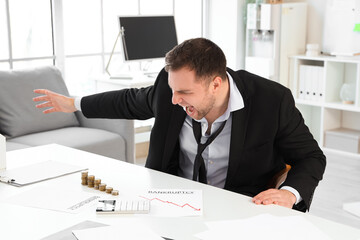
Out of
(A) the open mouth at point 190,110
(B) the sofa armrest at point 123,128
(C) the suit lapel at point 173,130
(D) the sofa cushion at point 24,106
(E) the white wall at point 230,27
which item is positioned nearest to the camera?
(A) the open mouth at point 190,110

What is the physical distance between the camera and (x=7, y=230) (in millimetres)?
1589

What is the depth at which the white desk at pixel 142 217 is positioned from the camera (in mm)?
1570

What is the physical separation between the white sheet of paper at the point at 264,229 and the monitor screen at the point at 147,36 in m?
3.16

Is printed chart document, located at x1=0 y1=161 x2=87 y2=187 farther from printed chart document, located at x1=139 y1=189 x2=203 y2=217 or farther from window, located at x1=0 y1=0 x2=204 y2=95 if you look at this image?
window, located at x1=0 y1=0 x2=204 y2=95

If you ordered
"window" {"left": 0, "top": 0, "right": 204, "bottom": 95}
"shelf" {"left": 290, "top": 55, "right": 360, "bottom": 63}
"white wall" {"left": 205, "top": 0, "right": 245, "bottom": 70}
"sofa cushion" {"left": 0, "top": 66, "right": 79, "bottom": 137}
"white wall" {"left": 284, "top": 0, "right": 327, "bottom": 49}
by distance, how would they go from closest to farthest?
"sofa cushion" {"left": 0, "top": 66, "right": 79, "bottom": 137} < "window" {"left": 0, "top": 0, "right": 204, "bottom": 95} < "shelf" {"left": 290, "top": 55, "right": 360, "bottom": 63} < "white wall" {"left": 284, "top": 0, "right": 327, "bottom": 49} < "white wall" {"left": 205, "top": 0, "right": 245, "bottom": 70}

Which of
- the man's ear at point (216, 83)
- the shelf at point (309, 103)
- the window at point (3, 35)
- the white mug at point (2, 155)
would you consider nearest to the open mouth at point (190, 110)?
the man's ear at point (216, 83)

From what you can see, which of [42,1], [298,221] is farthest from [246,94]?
[42,1]

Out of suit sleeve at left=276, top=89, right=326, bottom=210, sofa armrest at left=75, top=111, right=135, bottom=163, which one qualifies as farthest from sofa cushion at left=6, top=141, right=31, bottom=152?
suit sleeve at left=276, top=89, right=326, bottom=210

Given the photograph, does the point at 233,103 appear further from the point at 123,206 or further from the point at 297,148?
the point at 123,206

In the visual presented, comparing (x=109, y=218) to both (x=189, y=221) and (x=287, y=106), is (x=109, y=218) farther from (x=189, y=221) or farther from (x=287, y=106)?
(x=287, y=106)

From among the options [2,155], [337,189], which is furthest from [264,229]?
[337,189]

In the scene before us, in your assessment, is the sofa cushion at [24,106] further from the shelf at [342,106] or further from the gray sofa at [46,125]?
the shelf at [342,106]

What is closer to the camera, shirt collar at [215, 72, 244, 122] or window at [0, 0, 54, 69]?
shirt collar at [215, 72, 244, 122]

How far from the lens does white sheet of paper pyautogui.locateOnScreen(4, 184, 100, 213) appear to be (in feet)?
5.75
